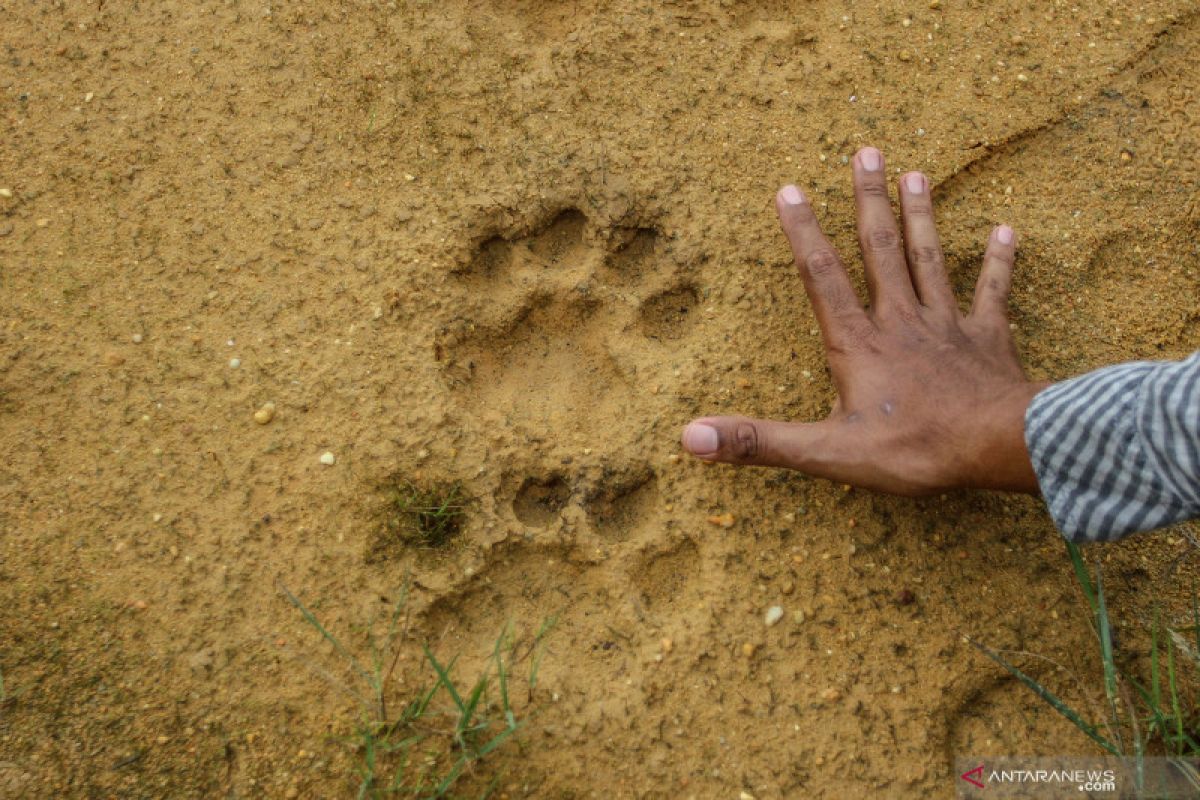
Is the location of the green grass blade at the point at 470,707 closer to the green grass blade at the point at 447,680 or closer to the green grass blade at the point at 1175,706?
the green grass blade at the point at 447,680

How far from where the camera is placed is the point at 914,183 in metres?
1.80

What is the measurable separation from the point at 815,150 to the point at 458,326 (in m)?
0.83

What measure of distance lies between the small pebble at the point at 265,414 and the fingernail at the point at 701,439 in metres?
0.80

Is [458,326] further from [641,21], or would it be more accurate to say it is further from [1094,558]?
[1094,558]

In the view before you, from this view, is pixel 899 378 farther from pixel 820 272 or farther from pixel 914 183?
pixel 914 183

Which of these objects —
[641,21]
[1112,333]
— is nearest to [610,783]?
[1112,333]

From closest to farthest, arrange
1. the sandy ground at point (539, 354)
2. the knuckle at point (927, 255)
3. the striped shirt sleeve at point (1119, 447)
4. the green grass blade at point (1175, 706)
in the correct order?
the striped shirt sleeve at point (1119, 447), the green grass blade at point (1175, 706), the sandy ground at point (539, 354), the knuckle at point (927, 255)

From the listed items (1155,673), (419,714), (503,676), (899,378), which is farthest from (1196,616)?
(419,714)

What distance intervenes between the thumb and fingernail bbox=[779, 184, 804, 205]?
45 centimetres

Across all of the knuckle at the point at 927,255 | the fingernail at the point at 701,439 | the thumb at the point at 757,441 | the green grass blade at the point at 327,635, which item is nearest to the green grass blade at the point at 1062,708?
the thumb at the point at 757,441

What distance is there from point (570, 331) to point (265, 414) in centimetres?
61

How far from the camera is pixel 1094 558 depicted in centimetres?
167

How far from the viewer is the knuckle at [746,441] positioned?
1.57m

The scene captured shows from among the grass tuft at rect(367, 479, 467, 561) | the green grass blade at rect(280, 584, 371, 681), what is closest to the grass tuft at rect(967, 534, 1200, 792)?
the grass tuft at rect(367, 479, 467, 561)
